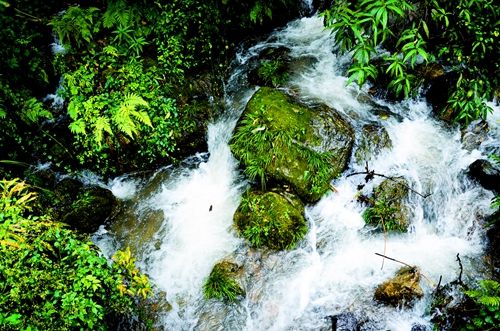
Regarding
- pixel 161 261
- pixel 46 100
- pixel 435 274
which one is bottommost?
pixel 435 274

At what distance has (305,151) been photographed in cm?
590

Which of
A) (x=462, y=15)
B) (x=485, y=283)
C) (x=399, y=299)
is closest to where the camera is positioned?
(x=485, y=283)

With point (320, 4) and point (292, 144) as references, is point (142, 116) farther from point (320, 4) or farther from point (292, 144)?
point (320, 4)

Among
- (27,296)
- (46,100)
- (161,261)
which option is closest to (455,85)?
(161,261)

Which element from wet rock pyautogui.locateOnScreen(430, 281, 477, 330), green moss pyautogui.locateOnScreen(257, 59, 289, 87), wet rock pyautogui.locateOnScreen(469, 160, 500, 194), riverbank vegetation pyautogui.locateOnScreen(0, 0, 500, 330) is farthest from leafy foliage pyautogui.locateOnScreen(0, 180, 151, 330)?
wet rock pyautogui.locateOnScreen(469, 160, 500, 194)

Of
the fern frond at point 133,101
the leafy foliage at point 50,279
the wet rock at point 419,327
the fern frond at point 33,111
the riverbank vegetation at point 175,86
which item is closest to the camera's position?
the leafy foliage at point 50,279

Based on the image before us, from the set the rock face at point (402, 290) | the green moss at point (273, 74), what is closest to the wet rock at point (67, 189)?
the green moss at point (273, 74)

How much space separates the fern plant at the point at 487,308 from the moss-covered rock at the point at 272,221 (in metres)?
2.34

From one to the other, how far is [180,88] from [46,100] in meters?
2.46

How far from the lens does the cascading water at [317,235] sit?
491cm

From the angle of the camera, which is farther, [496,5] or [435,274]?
[496,5]

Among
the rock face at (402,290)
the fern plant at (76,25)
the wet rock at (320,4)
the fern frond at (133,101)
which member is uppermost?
the fern plant at (76,25)

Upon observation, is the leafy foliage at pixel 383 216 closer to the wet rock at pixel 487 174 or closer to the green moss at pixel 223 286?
the wet rock at pixel 487 174

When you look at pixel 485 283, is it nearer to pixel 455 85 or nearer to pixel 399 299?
pixel 399 299
